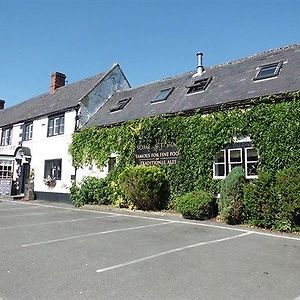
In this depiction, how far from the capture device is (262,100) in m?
12.5

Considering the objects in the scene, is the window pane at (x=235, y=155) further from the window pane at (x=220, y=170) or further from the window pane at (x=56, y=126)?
the window pane at (x=56, y=126)

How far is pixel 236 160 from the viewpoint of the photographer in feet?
43.0

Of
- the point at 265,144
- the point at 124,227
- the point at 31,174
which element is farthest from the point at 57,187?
the point at 265,144

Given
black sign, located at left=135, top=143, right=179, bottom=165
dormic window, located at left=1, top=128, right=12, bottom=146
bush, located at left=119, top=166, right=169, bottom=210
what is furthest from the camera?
dormic window, located at left=1, top=128, right=12, bottom=146

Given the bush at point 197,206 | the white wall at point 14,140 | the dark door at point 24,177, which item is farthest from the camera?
the white wall at point 14,140

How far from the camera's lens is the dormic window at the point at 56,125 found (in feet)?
72.4

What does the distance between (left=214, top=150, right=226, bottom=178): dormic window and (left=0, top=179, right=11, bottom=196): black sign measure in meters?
17.1

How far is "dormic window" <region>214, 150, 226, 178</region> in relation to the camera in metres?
13.4

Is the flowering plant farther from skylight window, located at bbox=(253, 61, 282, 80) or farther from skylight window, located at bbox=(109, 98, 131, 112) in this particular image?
skylight window, located at bbox=(253, 61, 282, 80)

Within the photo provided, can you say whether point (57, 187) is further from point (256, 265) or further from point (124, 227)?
point (256, 265)

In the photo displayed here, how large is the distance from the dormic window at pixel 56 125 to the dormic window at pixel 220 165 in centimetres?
1207

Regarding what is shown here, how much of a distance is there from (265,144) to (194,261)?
710cm

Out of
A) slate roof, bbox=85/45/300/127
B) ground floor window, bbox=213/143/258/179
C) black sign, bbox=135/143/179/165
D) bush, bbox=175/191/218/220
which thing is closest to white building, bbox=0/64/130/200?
slate roof, bbox=85/45/300/127

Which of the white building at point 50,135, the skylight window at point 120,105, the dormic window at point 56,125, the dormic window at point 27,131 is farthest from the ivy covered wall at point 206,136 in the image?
the dormic window at point 27,131
